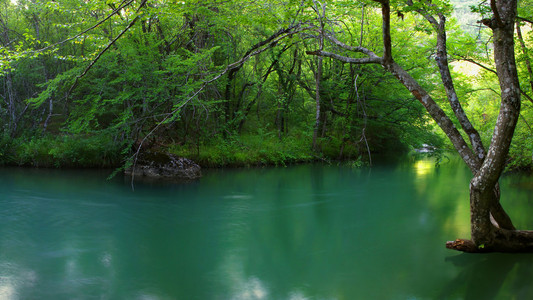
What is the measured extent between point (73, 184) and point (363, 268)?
9.13 metres

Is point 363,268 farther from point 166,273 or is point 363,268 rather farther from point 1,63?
point 1,63

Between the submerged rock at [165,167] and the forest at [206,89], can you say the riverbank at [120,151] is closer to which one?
the forest at [206,89]

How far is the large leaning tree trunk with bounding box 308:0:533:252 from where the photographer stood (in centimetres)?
423

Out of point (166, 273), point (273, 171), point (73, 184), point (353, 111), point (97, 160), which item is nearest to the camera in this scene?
point (166, 273)

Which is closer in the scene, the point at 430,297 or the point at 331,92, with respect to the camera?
the point at 430,297

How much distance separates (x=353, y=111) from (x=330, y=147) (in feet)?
6.45

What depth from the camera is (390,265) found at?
16.7 ft

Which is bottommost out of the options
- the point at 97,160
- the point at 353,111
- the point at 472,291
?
the point at 472,291

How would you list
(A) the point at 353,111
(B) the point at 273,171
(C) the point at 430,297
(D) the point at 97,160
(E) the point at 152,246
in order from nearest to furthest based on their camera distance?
1. (C) the point at 430,297
2. (E) the point at 152,246
3. (D) the point at 97,160
4. (B) the point at 273,171
5. (A) the point at 353,111

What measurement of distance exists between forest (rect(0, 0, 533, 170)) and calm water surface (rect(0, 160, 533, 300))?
2.08 metres

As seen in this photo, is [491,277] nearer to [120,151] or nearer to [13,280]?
[13,280]

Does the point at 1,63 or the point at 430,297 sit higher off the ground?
the point at 1,63

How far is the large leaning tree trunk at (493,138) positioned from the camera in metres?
4.23

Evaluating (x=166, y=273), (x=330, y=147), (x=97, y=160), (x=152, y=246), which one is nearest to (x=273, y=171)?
(x=330, y=147)
